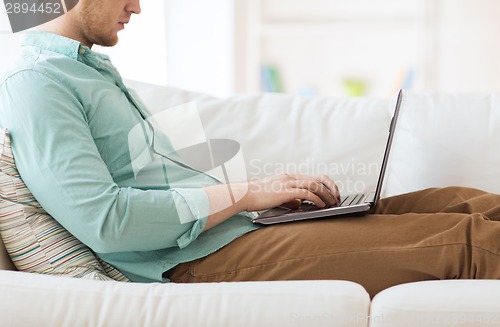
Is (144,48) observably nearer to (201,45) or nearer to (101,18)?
(201,45)

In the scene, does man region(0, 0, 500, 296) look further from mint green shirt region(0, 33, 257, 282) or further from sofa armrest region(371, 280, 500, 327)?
sofa armrest region(371, 280, 500, 327)

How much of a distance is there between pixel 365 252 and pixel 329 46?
2.62 m

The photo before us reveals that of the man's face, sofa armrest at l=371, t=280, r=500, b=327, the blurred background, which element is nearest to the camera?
sofa armrest at l=371, t=280, r=500, b=327

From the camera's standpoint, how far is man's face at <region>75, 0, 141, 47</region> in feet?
5.00

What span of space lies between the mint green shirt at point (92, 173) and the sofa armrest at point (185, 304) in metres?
0.12

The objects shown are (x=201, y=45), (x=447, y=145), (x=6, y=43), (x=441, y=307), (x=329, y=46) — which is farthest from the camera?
(x=329, y=46)

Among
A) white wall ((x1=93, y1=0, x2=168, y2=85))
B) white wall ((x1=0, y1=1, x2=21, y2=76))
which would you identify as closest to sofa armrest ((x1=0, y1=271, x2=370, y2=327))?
white wall ((x1=0, y1=1, x2=21, y2=76))

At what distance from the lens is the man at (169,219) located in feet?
4.20

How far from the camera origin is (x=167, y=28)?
3652 millimetres

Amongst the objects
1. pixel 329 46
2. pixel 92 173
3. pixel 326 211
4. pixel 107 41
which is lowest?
pixel 329 46

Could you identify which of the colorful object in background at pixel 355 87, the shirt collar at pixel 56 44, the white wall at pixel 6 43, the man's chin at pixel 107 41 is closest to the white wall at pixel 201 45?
the colorful object in background at pixel 355 87

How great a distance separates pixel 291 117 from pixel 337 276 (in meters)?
0.73

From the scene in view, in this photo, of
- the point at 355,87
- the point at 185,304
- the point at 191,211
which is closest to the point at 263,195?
the point at 191,211

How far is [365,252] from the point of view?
131cm
